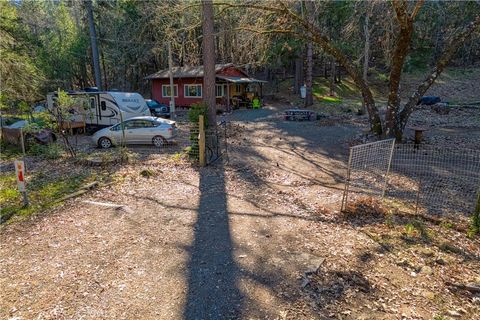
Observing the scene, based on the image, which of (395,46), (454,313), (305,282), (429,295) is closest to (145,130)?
(395,46)

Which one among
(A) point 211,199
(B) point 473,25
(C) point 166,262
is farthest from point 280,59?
(C) point 166,262

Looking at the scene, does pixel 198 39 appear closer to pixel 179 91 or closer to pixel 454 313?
pixel 179 91

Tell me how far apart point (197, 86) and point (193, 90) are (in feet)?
1.91

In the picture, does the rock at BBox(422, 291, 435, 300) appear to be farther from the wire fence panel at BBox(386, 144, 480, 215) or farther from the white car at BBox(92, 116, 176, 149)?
the white car at BBox(92, 116, 176, 149)

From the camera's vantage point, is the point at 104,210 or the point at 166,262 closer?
the point at 166,262

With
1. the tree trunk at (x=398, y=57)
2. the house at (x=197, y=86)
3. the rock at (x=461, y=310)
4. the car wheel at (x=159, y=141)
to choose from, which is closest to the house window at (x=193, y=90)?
the house at (x=197, y=86)

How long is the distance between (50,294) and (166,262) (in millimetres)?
1424

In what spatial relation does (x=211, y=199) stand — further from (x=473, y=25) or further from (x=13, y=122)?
(x=13, y=122)

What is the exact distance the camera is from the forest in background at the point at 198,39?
1269cm

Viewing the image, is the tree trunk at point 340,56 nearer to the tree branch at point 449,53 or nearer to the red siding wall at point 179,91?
the tree branch at point 449,53

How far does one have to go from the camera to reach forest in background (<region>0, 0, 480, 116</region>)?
41.6 ft

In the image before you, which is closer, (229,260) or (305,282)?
(305,282)

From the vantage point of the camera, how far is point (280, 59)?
114 feet

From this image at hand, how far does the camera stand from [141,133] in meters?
14.0
